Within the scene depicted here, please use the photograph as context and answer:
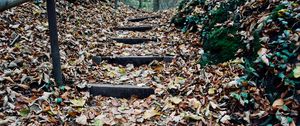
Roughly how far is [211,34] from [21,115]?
2587 millimetres

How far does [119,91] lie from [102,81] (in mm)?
321

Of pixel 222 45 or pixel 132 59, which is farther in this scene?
pixel 132 59

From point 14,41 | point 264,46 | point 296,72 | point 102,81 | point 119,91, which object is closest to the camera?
point 296,72

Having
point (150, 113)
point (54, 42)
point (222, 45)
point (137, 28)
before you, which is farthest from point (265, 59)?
point (137, 28)

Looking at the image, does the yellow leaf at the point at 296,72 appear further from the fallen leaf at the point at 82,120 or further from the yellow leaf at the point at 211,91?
the fallen leaf at the point at 82,120

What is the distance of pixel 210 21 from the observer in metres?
4.44

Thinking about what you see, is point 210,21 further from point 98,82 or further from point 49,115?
point 49,115

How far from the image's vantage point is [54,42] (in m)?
3.05

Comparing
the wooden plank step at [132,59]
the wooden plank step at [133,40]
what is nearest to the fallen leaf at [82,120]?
the wooden plank step at [132,59]

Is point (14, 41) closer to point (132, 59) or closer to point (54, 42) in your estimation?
A: point (54, 42)

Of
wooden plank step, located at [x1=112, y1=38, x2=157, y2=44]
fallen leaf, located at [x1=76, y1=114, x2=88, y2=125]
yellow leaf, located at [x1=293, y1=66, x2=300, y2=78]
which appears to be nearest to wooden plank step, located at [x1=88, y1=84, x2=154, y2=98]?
fallen leaf, located at [x1=76, y1=114, x2=88, y2=125]

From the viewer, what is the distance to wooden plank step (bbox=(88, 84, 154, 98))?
3.29 metres

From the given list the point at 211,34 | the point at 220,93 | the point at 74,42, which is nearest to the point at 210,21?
the point at 211,34

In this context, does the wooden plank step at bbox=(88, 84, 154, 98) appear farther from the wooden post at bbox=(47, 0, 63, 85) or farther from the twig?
the twig
